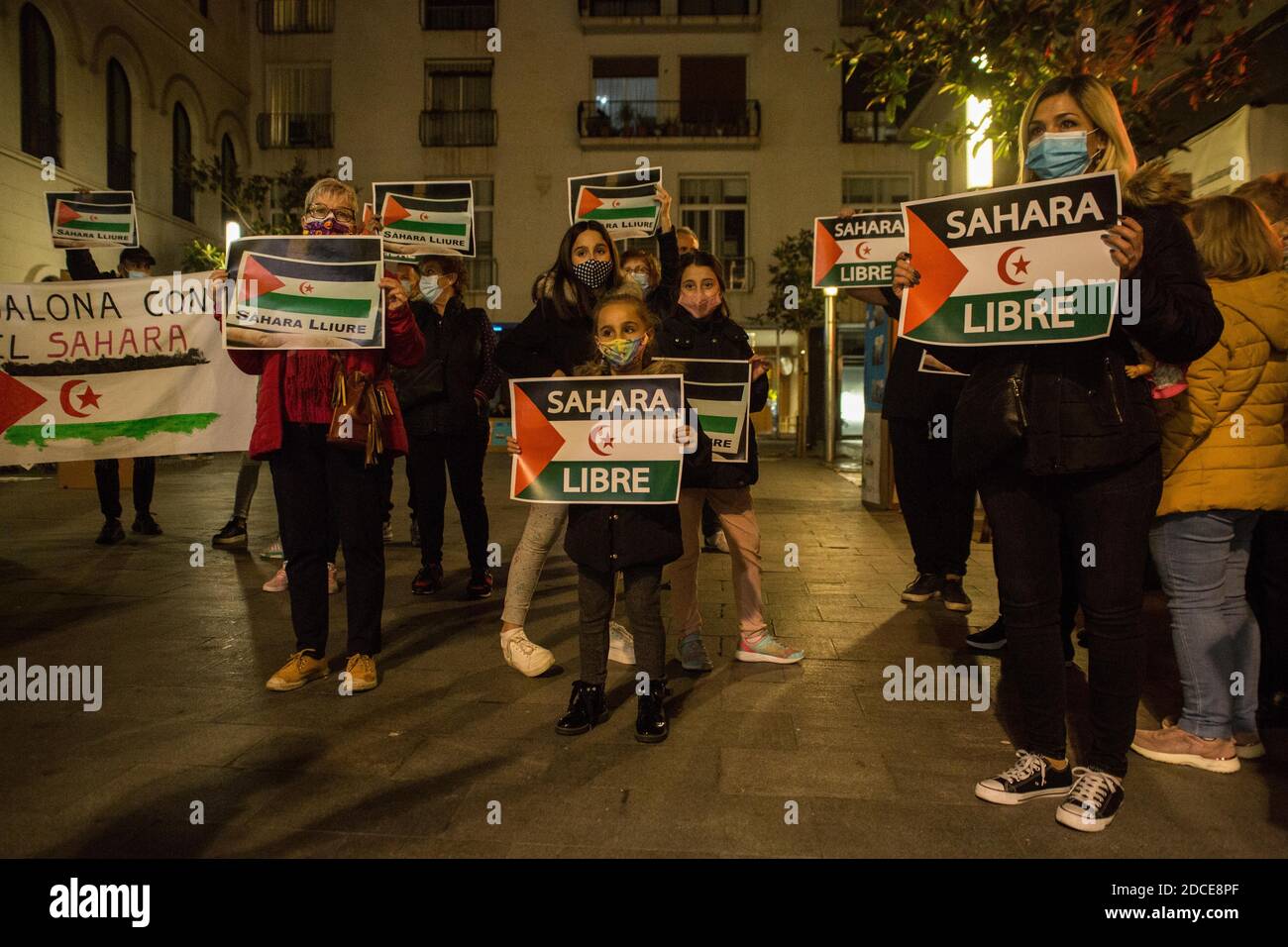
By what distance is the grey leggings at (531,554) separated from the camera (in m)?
4.29

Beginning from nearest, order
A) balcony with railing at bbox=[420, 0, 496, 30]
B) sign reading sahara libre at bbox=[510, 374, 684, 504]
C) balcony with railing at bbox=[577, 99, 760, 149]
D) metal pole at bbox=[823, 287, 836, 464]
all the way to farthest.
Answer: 1. sign reading sahara libre at bbox=[510, 374, 684, 504]
2. metal pole at bbox=[823, 287, 836, 464]
3. balcony with railing at bbox=[577, 99, 760, 149]
4. balcony with railing at bbox=[420, 0, 496, 30]

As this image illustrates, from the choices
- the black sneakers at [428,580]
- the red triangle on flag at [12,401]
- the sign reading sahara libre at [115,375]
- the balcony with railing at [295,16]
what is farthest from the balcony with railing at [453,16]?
the black sneakers at [428,580]

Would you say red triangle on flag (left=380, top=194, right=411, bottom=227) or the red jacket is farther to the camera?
red triangle on flag (left=380, top=194, right=411, bottom=227)

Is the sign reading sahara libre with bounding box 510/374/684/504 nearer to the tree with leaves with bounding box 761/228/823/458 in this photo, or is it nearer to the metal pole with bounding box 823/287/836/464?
the metal pole with bounding box 823/287/836/464

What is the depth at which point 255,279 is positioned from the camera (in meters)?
3.92

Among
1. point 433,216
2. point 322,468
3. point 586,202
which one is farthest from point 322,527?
point 586,202

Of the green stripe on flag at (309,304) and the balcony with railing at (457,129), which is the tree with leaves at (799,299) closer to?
the balcony with railing at (457,129)

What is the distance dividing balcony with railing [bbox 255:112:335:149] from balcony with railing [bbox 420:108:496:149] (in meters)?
3.00

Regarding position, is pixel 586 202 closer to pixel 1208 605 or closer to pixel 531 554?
pixel 531 554

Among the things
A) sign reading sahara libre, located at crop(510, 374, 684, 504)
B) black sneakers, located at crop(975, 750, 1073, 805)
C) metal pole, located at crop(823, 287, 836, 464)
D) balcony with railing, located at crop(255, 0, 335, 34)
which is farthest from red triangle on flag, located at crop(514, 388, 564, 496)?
balcony with railing, located at crop(255, 0, 335, 34)

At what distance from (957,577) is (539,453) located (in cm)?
313

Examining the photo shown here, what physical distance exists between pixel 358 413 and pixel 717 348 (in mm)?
1660

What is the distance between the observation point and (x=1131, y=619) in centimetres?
280

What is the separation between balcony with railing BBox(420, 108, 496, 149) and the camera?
29109mm
